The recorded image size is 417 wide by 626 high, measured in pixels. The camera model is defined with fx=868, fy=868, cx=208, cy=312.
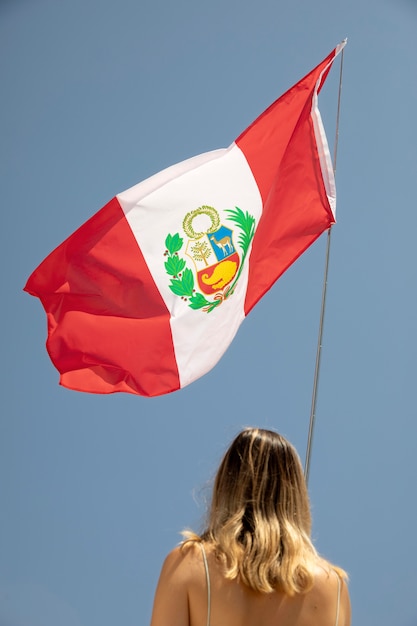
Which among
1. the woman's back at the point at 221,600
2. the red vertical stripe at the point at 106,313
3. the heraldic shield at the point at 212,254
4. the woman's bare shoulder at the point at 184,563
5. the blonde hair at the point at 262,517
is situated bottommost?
the woman's back at the point at 221,600

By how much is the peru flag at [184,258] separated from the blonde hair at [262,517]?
281 cm

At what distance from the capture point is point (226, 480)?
2.49m

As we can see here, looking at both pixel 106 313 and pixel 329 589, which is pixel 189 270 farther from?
pixel 329 589

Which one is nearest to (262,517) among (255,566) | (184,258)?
(255,566)

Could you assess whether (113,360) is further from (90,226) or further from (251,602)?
(251,602)

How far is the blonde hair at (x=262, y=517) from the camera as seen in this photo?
7.66 ft

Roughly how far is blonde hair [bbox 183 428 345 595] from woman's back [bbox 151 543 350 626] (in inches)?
1.2

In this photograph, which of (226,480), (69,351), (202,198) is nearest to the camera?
(226,480)

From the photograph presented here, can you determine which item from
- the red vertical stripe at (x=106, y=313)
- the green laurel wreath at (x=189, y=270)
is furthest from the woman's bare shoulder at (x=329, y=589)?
the green laurel wreath at (x=189, y=270)

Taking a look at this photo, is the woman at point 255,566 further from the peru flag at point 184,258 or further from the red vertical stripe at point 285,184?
the red vertical stripe at point 285,184

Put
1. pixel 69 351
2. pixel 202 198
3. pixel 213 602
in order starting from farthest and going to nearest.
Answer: pixel 202 198, pixel 69 351, pixel 213 602

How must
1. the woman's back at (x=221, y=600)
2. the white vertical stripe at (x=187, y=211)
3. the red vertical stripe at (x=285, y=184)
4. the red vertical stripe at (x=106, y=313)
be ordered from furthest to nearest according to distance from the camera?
the red vertical stripe at (x=285, y=184) → the white vertical stripe at (x=187, y=211) → the red vertical stripe at (x=106, y=313) → the woman's back at (x=221, y=600)

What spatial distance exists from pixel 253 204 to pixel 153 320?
42.6 inches

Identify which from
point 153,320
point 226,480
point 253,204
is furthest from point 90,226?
point 226,480
